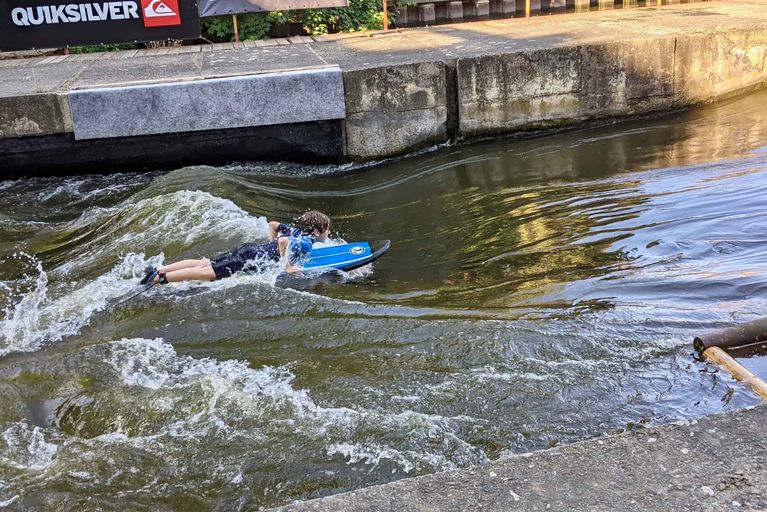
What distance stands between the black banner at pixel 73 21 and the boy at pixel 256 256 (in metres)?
6.43

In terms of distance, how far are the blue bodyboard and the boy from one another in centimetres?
9

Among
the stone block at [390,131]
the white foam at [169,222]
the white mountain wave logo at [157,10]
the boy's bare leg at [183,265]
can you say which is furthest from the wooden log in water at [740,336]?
the white mountain wave logo at [157,10]

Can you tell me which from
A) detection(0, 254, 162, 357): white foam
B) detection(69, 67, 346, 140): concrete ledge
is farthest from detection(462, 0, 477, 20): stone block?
detection(0, 254, 162, 357): white foam

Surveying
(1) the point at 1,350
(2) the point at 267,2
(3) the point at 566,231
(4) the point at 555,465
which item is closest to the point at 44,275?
(1) the point at 1,350

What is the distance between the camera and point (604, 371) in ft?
15.7

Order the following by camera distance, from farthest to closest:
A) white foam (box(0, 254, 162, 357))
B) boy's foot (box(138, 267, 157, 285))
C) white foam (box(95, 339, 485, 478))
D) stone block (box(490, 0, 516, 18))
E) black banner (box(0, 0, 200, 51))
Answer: stone block (box(490, 0, 516, 18)) → black banner (box(0, 0, 200, 51)) → boy's foot (box(138, 267, 157, 285)) → white foam (box(0, 254, 162, 357)) → white foam (box(95, 339, 485, 478))

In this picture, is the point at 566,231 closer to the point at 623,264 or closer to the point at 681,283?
the point at 623,264

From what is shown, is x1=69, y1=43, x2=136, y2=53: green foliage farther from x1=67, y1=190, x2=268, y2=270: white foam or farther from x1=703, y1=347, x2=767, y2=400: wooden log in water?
x1=703, y1=347, x2=767, y2=400: wooden log in water

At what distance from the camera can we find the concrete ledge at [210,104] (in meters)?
9.51

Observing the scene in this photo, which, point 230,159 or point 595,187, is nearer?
point 595,187

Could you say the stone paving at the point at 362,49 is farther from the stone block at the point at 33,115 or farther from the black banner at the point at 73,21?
the black banner at the point at 73,21

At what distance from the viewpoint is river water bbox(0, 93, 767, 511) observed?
423 cm

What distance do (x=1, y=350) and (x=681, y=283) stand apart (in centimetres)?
538

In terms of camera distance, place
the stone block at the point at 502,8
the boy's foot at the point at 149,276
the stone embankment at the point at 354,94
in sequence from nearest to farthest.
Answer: the boy's foot at the point at 149,276 → the stone embankment at the point at 354,94 → the stone block at the point at 502,8
